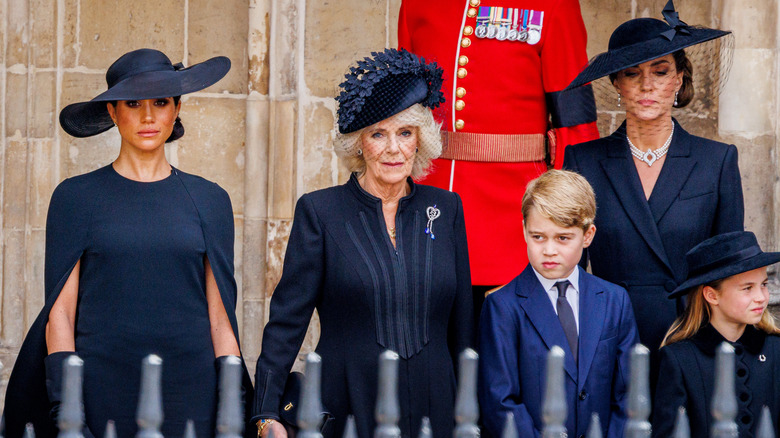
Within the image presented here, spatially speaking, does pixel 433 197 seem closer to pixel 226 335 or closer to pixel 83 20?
pixel 226 335

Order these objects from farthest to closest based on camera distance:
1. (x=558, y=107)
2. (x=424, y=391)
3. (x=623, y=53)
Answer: (x=558, y=107) → (x=623, y=53) → (x=424, y=391)

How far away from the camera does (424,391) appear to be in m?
3.39

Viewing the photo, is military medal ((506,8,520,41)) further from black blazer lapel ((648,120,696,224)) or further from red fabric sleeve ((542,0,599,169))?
black blazer lapel ((648,120,696,224))

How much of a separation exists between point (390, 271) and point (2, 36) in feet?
8.76

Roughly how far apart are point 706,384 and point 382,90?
1265mm

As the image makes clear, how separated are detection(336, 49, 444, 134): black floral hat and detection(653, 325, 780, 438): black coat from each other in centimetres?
105

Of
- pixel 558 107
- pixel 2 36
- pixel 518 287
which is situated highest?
pixel 2 36

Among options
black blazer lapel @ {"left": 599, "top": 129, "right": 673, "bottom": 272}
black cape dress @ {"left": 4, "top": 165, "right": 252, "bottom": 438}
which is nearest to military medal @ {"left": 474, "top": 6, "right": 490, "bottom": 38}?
black blazer lapel @ {"left": 599, "top": 129, "right": 673, "bottom": 272}

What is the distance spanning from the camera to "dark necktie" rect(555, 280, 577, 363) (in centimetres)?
342

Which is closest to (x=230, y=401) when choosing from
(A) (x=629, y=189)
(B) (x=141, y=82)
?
(B) (x=141, y=82)

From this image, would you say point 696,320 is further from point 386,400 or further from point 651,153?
point 386,400

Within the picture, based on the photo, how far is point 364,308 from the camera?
3.39 meters

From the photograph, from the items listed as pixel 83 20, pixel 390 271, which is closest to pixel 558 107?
→ pixel 390 271

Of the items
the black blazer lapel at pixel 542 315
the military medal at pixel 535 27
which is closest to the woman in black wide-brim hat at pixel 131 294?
the black blazer lapel at pixel 542 315
